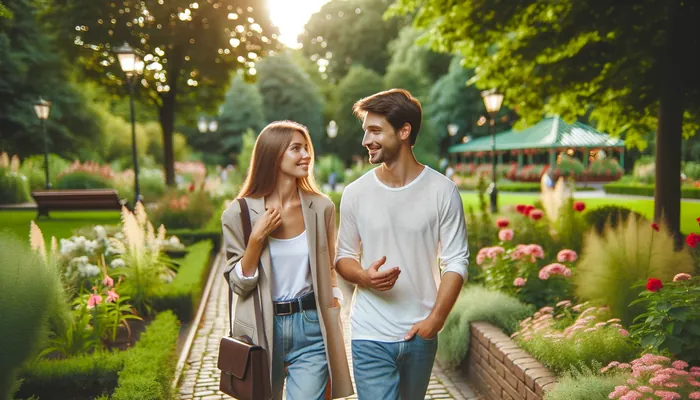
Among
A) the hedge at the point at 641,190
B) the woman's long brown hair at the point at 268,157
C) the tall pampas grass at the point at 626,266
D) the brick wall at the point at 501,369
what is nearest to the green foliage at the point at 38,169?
the brick wall at the point at 501,369

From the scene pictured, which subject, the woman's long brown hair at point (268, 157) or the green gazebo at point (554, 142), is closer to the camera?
→ the woman's long brown hair at point (268, 157)

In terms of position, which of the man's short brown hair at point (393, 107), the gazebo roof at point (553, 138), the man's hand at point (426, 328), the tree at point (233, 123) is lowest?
the man's hand at point (426, 328)

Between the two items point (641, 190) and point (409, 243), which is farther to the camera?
point (641, 190)

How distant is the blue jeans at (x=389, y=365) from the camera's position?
2869 mm

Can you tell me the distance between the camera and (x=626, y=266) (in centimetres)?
514

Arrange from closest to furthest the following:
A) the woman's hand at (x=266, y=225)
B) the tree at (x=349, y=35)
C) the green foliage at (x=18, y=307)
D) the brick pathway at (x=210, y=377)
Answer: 1. the woman's hand at (x=266, y=225)
2. the green foliage at (x=18, y=307)
3. the brick pathway at (x=210, y=377)
4. the tree at (x=349, y=35)

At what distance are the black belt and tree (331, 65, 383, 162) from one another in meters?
52.4

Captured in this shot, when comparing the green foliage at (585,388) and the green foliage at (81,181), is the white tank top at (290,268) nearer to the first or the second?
the green foliage at (585,388)

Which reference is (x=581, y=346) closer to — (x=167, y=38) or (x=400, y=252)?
(x=400, y=252)

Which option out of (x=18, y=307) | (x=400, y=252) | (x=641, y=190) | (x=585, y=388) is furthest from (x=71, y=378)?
(x=641, y=190)

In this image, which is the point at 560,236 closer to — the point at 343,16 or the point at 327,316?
the point at 327,316

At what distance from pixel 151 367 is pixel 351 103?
170 ft

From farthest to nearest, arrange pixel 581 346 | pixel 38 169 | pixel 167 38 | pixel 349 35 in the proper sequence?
pixel 349 35, pixel 38 169, pixel 167 38, pixel 581 346

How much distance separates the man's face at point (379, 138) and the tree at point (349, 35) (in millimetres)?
64343
